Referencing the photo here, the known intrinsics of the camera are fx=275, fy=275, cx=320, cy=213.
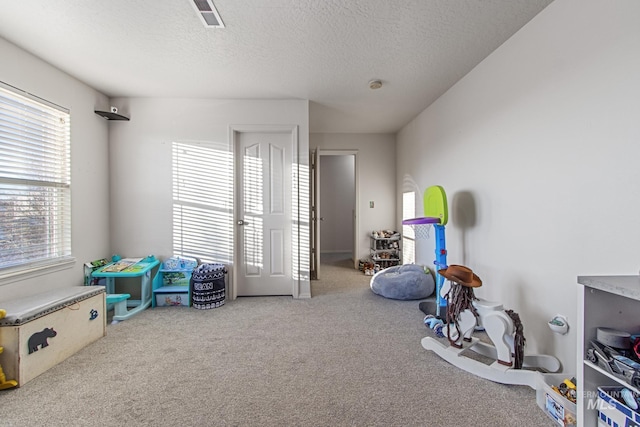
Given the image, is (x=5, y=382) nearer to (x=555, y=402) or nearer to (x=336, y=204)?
(x=555, y=402)

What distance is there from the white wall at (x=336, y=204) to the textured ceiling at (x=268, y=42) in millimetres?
3668

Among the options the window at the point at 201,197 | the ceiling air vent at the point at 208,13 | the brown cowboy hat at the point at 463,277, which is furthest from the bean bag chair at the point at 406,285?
the ceiling air vent at the point at 208,13

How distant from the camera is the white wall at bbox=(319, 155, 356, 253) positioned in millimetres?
6801

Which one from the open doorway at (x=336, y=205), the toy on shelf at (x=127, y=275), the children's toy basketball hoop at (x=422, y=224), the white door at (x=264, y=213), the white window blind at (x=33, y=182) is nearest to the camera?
the white window blind at (x=33, y=182)

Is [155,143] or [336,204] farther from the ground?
[155,143]

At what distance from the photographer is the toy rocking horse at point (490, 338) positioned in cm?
171

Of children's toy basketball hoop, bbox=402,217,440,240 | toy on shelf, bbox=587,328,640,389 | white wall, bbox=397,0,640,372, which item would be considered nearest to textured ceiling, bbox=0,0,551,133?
white wall, bbox=397,0,640,372

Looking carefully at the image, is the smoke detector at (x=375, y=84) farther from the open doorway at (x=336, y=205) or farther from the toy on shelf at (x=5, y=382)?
the open doorway at (x=336, y=205)

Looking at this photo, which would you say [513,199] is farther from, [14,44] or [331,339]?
[14,44]

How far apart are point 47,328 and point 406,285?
3235 mm

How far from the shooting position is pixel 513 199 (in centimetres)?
209

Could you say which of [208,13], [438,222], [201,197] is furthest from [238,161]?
[438,222]

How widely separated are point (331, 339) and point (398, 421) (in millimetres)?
935

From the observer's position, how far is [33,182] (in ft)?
7.71
